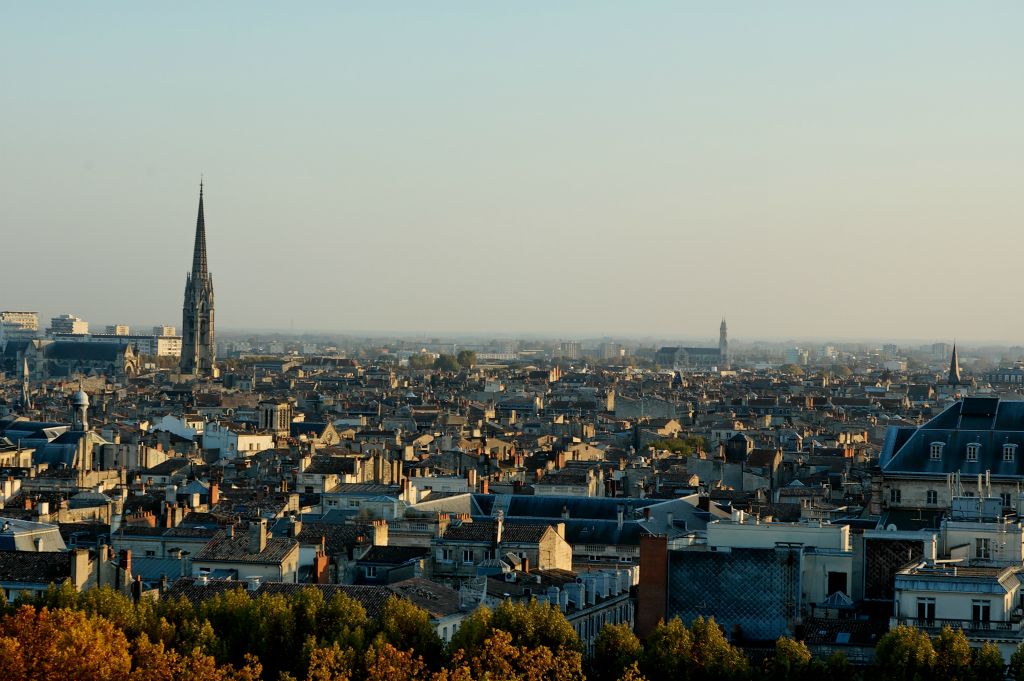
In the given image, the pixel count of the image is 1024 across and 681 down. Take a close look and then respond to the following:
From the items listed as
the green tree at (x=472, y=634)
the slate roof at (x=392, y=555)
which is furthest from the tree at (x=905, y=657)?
the slate roof at (x=392, y=555)

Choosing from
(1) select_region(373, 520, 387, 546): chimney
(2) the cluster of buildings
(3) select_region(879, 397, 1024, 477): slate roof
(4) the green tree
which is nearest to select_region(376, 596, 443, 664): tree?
(4) the green tree

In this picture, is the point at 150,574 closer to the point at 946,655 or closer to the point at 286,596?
the point at 286,596

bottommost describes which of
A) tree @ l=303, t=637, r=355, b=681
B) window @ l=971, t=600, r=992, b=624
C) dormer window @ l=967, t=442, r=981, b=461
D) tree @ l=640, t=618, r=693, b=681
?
tree @ l=303, t=637, r=355, b=681

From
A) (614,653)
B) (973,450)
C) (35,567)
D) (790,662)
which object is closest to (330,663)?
(614,653)

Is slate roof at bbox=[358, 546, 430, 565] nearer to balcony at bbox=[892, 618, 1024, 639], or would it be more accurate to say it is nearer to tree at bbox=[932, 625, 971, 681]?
balcony at bbox=[892, 618, 1024, 639]

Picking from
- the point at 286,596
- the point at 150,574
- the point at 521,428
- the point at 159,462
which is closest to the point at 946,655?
the point at 286,596

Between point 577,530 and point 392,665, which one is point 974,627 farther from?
point 577,530
